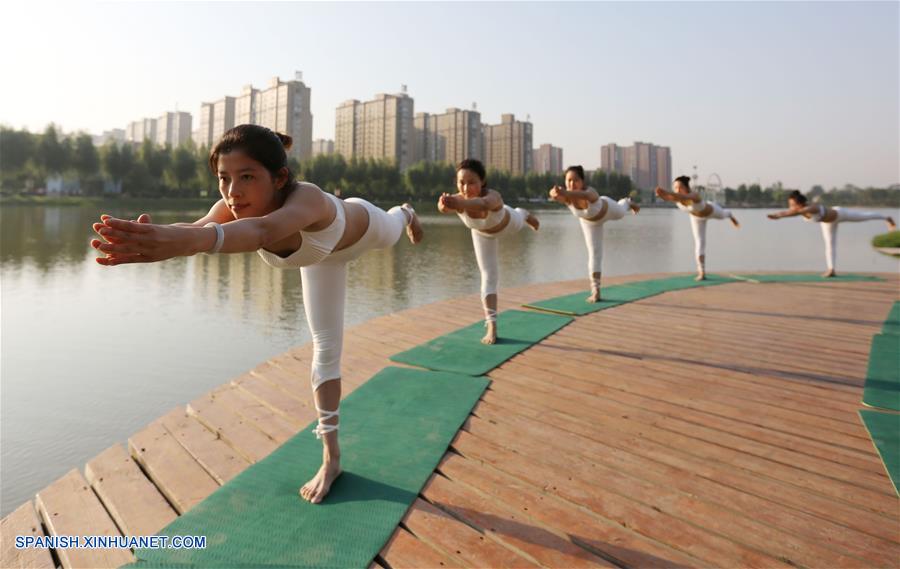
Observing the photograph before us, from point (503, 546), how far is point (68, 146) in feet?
265

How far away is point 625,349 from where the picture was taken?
6.16 m

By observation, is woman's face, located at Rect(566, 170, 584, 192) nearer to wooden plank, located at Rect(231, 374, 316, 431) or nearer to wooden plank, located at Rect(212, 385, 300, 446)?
wooden plank, located at Rect(231, 374, 316, 431)

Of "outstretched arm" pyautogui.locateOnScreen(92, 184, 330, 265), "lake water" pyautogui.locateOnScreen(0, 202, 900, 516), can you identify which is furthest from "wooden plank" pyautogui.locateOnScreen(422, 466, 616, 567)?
"lake water" pyautogui.locateOnScreen(0, 202, 900, 516)

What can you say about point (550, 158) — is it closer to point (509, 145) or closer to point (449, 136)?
point (509, 145)

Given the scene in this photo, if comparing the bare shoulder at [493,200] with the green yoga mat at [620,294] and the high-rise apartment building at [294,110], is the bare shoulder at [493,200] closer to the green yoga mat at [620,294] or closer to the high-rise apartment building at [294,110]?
the green yoga mat at [620,294]

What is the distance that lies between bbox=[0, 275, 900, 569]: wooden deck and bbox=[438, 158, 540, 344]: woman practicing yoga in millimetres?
1044

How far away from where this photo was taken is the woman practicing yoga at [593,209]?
7.31 m

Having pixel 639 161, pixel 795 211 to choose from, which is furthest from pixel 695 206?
pixel 639 161

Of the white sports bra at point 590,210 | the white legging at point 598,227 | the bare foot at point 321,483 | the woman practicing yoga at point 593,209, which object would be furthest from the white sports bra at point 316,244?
the white legging at point 598,227

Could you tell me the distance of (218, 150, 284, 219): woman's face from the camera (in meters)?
2.36

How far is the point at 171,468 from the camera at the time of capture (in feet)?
11.3

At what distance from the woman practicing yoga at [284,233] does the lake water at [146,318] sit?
347 centimetres

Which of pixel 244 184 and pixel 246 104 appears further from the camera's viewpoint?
pixel 246 104

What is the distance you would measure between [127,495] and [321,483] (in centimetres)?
125
